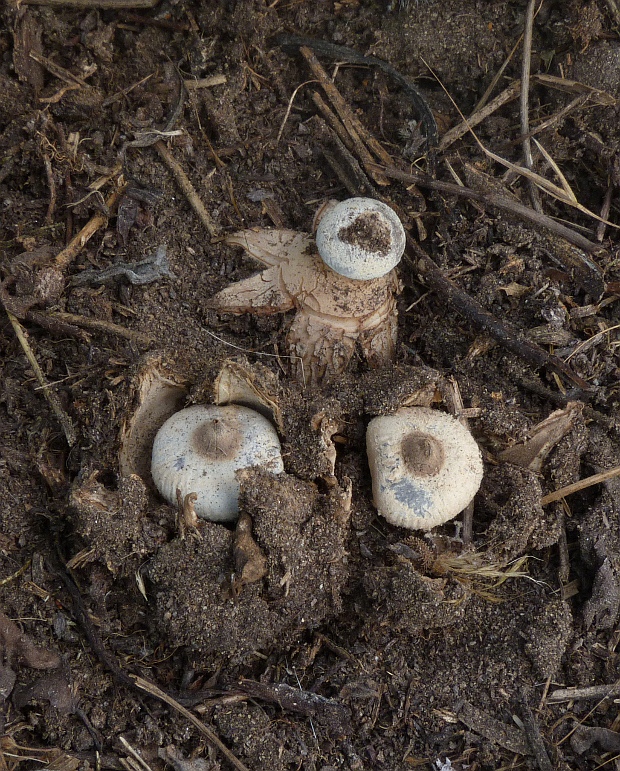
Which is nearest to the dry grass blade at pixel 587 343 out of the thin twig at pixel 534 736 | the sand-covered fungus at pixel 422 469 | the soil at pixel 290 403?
the soil at pixel 290 403

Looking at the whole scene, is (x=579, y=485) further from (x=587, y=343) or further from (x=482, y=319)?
(x=482, y=319)

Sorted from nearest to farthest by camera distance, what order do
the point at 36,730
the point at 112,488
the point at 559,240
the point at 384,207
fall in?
the point at 36,730 < the point at 112,488 < the point at 384,207 < the point at 559,240

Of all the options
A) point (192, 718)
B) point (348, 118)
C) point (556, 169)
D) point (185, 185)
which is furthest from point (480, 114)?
point (192, 718)

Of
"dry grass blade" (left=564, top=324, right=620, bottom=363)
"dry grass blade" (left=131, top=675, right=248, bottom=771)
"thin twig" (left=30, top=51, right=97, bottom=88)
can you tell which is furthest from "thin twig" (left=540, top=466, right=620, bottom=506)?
"thin twig" (left=30, top=51, right=97, bottom=88)

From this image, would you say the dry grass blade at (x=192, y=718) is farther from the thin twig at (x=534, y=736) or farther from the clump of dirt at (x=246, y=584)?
the thin twig at (x=534, y=736)

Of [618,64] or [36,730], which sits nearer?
[36,730]

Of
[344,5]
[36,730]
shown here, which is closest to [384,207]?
[344,5]

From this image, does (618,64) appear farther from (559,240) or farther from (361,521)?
(361,521)
